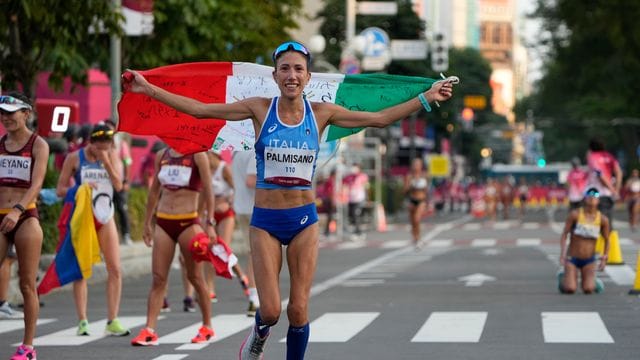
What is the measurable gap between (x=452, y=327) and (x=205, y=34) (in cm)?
1400

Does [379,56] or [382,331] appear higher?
[379,56]

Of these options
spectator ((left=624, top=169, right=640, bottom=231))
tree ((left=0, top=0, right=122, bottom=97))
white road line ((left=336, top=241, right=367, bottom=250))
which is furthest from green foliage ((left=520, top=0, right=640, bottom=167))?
tree ((left=0, top=0, right=122, bottom=97))

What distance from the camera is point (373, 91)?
10242 millimetres

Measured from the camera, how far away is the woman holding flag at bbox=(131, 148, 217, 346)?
1257 centimetres

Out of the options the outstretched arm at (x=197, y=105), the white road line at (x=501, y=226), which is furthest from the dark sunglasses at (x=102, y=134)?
the white road line at (x=501, y=226)

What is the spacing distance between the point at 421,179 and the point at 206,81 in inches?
853

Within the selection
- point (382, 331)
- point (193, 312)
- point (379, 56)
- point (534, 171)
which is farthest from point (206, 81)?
point (534, 171)

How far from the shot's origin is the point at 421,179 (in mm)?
31938

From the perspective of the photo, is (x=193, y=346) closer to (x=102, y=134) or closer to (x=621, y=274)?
(x=102, y=134)

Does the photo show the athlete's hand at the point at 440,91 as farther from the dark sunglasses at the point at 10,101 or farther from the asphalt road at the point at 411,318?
the dark sunglasses at the point at 10,101

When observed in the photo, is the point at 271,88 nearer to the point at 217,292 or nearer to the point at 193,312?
the point at 193,312

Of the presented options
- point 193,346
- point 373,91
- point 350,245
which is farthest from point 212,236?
point 350,245

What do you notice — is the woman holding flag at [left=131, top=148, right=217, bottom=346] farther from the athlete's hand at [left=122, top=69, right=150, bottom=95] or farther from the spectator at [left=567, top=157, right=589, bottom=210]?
the spectator at [left=567, top=157, right=589, bottom=210]

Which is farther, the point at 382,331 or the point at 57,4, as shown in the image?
the point at 57,4
